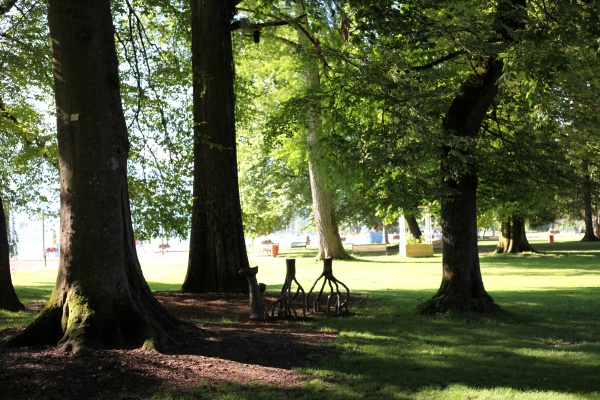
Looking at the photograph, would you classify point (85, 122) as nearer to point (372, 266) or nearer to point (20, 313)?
point (20, 313)

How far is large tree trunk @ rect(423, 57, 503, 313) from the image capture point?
12.1m

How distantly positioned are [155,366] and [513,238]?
3524cm

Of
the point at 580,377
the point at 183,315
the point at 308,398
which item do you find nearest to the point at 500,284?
the point at 183,315

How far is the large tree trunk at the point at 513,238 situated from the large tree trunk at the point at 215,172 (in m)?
→ 26.8

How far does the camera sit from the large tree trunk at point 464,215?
12133 mm

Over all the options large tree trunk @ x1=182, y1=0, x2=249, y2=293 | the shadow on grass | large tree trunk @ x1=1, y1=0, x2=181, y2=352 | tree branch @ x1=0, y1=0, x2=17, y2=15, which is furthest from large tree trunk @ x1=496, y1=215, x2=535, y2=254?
large tree trunk @ x1=1, y1=0, x2=181, y2=352

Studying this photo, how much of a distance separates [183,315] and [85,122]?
5061mm

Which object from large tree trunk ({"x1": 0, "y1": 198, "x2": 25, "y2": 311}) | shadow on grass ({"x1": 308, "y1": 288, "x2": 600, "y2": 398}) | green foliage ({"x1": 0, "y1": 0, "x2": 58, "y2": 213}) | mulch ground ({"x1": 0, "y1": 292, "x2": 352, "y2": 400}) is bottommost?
shadow on grass ({"x1": 308, "y1": 288, "x2": 600, "y2": 398})

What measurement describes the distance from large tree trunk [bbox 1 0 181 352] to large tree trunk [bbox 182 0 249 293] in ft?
21.0

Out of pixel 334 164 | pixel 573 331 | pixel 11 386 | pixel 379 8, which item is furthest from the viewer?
pixel 334 164

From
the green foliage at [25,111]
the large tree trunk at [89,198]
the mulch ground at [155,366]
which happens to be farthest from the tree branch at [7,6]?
the mulch ground at [155,366]

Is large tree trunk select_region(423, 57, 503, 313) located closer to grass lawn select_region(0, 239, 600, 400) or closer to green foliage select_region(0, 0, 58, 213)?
grass lawn select_region(0, 239, 600, 400)

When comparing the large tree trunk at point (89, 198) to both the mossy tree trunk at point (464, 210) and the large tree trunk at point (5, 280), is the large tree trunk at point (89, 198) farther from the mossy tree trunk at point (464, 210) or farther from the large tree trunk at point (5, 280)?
the mossy tree trunk at point (464, 210)

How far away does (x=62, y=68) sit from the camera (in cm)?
730
